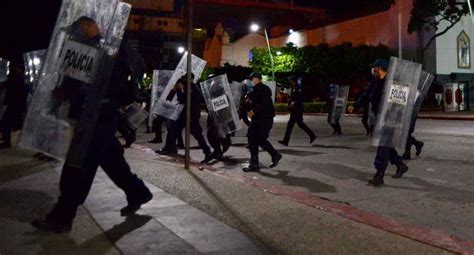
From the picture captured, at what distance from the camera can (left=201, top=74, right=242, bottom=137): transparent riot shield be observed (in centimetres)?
1076

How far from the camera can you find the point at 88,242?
4.78 metres

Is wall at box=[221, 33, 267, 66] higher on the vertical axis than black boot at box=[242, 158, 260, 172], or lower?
higher

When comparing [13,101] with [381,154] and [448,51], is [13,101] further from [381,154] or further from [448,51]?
[448,51]

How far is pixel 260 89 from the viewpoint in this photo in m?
9.01

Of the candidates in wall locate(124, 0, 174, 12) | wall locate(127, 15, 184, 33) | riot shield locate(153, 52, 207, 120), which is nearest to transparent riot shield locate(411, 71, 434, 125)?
riot shield locate(153, 52, 207, 120)

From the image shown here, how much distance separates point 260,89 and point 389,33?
108ft

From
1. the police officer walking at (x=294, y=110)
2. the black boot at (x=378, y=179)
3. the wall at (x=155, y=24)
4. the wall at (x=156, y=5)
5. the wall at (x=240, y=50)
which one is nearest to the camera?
the black boot at (x=378, y=179)

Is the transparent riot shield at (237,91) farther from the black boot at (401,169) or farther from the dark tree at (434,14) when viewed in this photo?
the dark tree at (434,14)

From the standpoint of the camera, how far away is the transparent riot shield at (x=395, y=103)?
7230mm

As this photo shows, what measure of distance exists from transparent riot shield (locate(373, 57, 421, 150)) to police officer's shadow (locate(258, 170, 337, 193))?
3.03 feet

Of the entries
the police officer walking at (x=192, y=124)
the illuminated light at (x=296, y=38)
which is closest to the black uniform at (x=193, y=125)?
the police officer walking at (x=192, y=124)

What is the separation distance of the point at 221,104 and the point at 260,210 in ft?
16.5

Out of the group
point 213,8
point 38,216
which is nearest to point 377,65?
point 38,216

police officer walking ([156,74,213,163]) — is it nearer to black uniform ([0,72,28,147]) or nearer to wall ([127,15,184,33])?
black uniform ([0,72,28,147])
